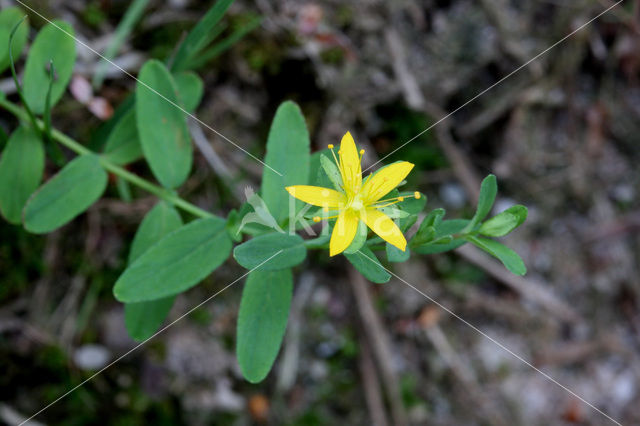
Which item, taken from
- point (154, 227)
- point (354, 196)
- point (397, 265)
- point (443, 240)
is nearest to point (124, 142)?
point (154, 227)

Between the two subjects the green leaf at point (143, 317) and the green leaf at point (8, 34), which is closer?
the green leaf at point (143, 317)

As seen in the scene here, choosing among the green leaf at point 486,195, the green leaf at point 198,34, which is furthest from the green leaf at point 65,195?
the green leaf at point 486,195

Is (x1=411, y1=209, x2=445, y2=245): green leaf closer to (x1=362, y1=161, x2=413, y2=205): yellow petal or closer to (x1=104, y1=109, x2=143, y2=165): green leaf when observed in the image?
(x1=362, y1=161, x2=413, y2=205): yellow petal

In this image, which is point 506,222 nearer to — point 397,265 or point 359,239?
point 359,239

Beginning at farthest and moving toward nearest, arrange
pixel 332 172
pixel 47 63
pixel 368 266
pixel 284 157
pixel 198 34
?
pixel 47 63, pixel 198 34, pixel 284 157, pixel 332 172, pixel 368 266

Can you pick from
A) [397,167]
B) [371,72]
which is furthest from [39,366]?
[371,72]

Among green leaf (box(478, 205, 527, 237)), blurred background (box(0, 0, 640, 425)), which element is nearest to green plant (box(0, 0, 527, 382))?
green leaf (box(478, 205, 527, 237))

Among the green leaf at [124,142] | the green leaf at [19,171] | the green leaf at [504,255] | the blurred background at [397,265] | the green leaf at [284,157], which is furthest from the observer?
the blurred background at [397,265]

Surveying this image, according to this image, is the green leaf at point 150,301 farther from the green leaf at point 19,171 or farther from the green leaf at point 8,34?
the green leaf at point 8,34
